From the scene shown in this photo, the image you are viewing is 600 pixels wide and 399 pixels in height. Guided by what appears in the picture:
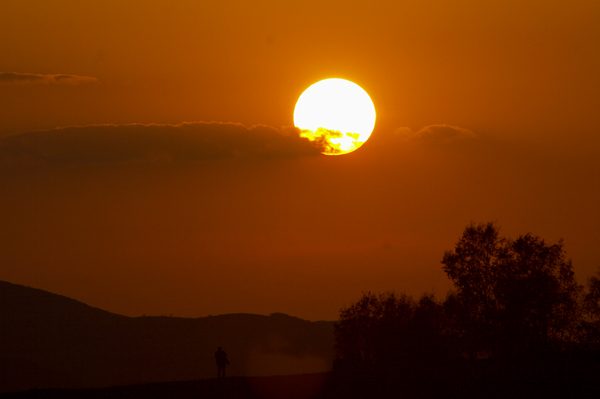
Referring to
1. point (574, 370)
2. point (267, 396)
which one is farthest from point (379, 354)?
point (267, 396)

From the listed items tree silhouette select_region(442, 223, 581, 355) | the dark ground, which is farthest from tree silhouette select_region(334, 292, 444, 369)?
the dark ground

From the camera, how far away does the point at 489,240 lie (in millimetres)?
79562

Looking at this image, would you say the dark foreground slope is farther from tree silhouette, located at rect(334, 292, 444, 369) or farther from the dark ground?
tree silhouette, located at rect(334, 292, 444, 369)

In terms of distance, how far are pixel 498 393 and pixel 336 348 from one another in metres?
52.1

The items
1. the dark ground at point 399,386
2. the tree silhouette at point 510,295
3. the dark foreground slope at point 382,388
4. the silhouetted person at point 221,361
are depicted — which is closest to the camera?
the dark foreground slope at point 382,388

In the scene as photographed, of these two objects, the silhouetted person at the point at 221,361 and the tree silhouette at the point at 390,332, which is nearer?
the silhouetted person at the point at 221,361

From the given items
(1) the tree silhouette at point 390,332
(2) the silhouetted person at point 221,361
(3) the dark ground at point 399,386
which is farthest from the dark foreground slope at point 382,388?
(1) the tree silhouette at point 390,332

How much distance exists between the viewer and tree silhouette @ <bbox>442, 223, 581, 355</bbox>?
7188 cm

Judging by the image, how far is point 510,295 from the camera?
7375 centimetres

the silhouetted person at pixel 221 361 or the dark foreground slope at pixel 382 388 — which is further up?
the silhouetted person at pixel 221 361

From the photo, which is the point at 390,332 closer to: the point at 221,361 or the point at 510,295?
the point at 510,295

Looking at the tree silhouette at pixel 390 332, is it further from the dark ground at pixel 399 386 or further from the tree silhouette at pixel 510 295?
the dark ground at pixel 399 386

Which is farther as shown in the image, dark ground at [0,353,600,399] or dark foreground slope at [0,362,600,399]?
dark ground at [0,353,600,399]

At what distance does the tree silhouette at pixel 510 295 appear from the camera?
7188 centimetres
